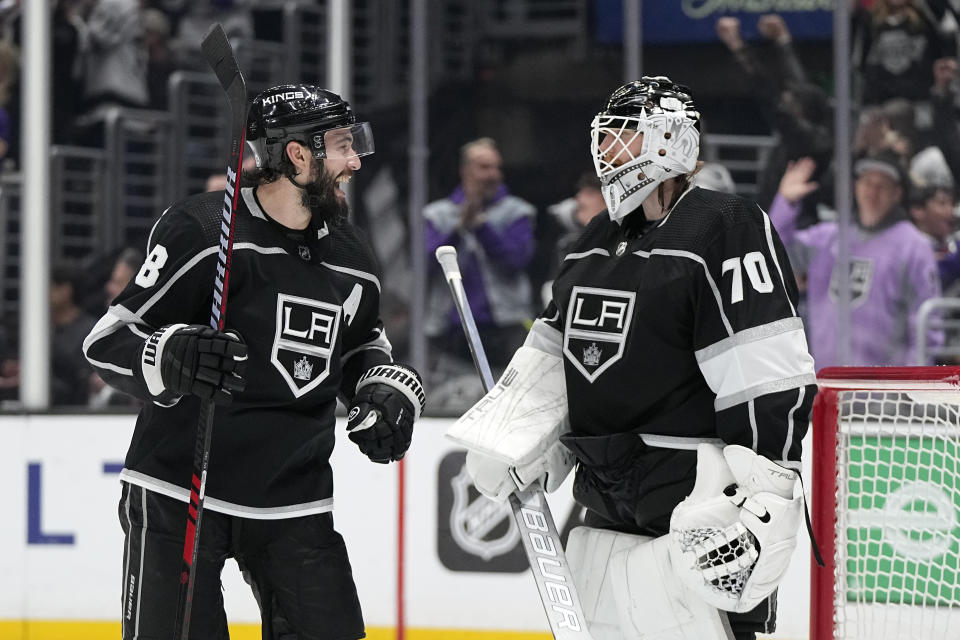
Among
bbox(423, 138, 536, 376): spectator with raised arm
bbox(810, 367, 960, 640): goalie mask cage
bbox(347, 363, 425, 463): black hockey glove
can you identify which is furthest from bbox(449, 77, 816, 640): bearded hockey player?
bbox(423, 138, 536, 376): spectator with raised arm

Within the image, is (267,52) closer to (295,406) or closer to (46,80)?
(46,80)

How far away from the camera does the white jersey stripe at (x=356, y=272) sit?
7.79 feet

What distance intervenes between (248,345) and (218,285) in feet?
0.47

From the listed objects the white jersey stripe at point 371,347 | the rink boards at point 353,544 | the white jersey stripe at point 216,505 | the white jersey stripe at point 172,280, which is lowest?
the rink boards at point 353,544

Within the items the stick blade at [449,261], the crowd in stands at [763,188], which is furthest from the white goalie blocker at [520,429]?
the crowd in stands at [763,188]

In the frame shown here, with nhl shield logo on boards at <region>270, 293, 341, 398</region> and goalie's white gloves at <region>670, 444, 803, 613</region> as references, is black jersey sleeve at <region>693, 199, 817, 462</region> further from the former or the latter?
nhl shield logo on boards at <region>270, 293, 341, 398</region>

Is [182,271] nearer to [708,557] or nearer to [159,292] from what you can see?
[159,292]

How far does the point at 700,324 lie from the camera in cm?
202

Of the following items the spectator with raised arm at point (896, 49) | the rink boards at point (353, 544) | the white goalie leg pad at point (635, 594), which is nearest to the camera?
the white goalie leg pad at point (635, 594)

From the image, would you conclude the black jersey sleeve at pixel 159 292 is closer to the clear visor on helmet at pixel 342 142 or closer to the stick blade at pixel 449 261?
the clear visor on helmet at pixel 342 142

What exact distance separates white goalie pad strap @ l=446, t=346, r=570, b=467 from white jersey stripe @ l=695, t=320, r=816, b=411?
31 cm

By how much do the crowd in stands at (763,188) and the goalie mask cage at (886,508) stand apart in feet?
5.02

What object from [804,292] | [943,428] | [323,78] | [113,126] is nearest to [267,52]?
[323,78]

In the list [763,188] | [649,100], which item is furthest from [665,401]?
[763,188]
